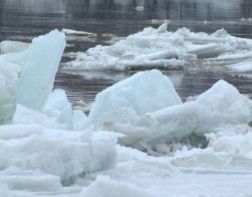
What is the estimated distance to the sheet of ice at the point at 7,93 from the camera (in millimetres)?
6422

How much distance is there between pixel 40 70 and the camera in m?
7.70

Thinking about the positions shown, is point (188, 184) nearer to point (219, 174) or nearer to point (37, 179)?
point (219, 174)

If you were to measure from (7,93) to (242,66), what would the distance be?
30.5ft

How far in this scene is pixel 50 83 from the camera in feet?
25.1

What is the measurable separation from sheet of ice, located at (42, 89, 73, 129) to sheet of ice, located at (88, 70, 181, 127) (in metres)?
0.23

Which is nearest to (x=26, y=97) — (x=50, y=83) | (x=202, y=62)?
(x=50, y=83)

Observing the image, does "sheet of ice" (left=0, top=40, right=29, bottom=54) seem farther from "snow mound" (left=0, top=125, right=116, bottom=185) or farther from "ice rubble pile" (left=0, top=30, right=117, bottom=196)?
"snow mound" (left=0, top=125, right=116, bottom=185)

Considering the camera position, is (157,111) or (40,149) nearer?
(40,149)

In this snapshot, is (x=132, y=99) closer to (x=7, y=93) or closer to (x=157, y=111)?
(x=157, y=111)

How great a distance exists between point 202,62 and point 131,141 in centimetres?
916

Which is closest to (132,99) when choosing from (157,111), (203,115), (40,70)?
(157,111)

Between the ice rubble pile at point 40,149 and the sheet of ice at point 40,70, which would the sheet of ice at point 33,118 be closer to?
the ice rubble pile at point 40,149

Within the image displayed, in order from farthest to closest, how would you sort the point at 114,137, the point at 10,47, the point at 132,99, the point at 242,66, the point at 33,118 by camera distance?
the point at 242,66
the point at 10,47
the point at 132,99
the point at 33,118
the point at 114,137

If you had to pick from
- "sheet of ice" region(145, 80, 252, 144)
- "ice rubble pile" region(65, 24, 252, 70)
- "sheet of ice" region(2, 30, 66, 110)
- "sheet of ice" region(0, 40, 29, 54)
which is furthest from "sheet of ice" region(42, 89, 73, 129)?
"sheet of ice" region(0, 40, 29, 54)
